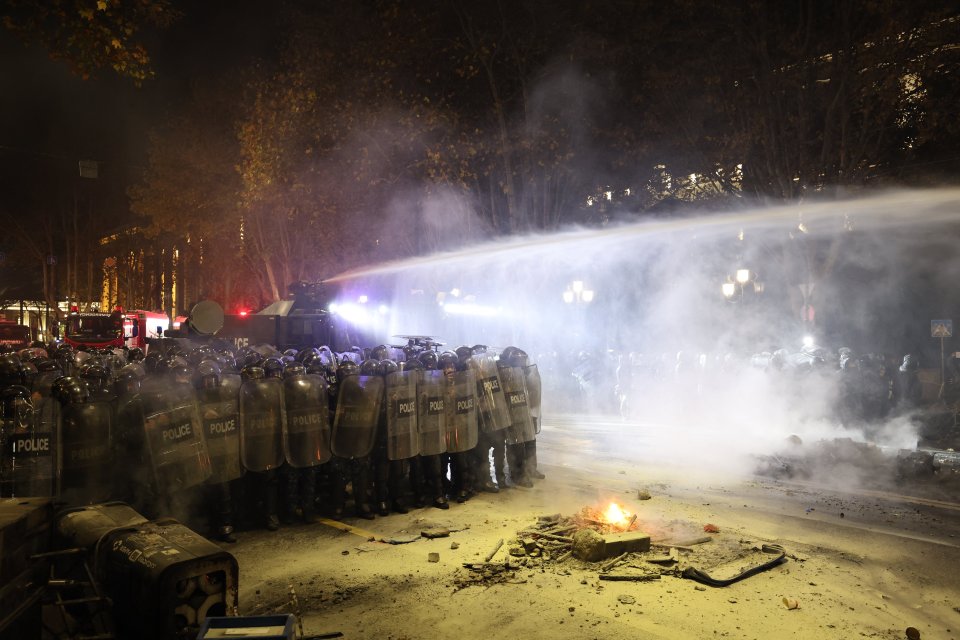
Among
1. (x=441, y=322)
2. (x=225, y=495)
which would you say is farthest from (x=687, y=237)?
(x=225, y=495)

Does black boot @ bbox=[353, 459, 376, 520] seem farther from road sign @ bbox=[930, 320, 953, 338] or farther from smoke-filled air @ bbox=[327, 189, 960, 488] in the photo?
road sign @ bbox=[930, 320, 953, 338]

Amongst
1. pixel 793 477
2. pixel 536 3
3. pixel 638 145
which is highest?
pixel 536 3

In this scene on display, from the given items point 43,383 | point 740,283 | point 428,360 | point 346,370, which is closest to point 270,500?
point 346,370

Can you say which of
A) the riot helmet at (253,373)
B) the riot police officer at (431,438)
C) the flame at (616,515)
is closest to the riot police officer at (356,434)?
the riot police officer at (431,438)

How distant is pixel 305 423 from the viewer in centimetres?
704

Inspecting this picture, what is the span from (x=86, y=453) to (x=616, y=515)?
206 inches

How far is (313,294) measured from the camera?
1947 cm

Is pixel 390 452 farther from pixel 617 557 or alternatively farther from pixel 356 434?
pixel 617 557

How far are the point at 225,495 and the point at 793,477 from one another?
317 inches

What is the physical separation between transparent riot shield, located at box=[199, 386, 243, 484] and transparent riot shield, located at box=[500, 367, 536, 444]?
12.3 ft

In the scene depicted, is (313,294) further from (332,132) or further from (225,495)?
(225,495)

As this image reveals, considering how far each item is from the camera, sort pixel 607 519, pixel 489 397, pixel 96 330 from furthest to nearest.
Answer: pixel 96 330, pixel 489 397, pixel 607 519

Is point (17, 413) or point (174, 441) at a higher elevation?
point (17, 413)

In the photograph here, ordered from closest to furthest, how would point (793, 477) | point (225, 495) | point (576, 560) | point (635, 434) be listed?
point (576, 560) → point (225, 495) → point (793, 477) → point (635, 434)
